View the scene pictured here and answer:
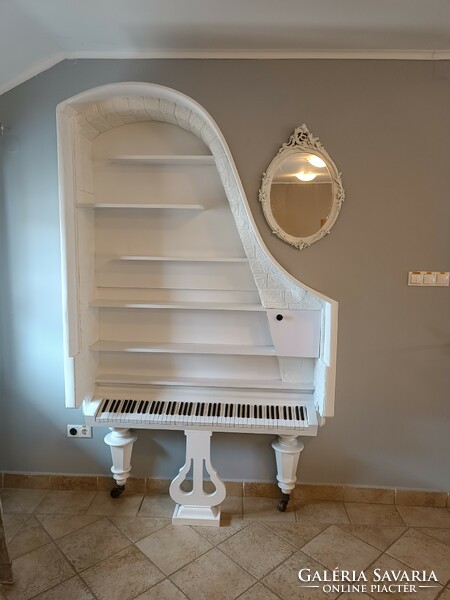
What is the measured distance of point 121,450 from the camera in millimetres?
2205

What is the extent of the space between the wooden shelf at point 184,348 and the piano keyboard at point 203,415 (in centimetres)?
29

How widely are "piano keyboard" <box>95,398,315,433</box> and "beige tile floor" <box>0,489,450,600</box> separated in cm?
58

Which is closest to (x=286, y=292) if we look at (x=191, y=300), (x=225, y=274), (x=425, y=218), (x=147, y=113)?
(x=225, y=274)

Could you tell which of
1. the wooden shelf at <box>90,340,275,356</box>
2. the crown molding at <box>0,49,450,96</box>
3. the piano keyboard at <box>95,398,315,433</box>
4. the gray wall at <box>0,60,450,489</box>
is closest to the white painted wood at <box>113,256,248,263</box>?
the gray wall at <box>0,60,450,489</box>

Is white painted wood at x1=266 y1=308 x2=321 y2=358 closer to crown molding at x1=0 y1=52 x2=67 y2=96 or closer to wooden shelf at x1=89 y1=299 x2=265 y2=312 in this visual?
wooden shelf at x1=89 y1=299 x2=265 y2=312

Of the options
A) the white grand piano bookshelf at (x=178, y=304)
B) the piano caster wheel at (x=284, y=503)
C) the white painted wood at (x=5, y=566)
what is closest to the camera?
the white painted wood at (x=5, y=566)

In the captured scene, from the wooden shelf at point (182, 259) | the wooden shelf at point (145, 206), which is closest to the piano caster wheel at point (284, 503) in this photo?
the wooden shelf at point (182, 259)

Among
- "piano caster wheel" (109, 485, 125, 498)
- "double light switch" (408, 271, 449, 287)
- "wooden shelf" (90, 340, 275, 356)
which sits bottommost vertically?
"piano caster wheel" (109, 485, 125, 498)

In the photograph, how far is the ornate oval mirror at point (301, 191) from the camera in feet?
6.63

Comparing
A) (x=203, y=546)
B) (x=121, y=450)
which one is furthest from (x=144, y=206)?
(x=203, y=546)

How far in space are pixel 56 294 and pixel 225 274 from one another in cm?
100

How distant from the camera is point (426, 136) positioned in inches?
80.4

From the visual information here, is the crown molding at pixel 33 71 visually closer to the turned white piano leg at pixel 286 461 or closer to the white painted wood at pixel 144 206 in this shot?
the white painted wood at pixel 144 206

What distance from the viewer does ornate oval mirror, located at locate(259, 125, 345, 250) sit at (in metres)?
2.02
